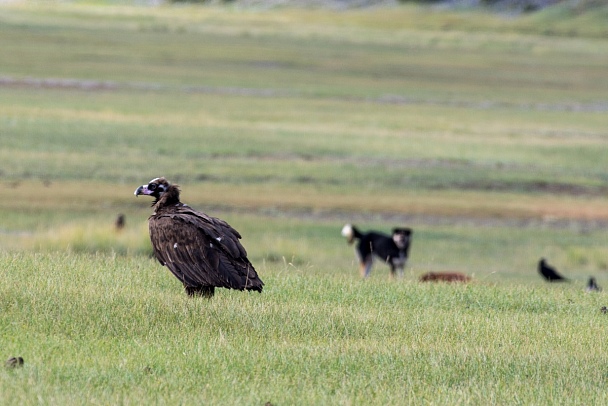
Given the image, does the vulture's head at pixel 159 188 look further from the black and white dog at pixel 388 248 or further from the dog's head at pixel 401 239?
the dog's head at pixel 401 239

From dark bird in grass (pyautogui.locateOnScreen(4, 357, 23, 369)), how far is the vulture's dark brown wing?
2.44 meters

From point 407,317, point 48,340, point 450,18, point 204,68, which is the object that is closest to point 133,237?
point 407,317

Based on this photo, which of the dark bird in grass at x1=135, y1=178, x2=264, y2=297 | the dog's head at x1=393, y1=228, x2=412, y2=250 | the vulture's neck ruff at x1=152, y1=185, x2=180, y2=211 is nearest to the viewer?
the dark bird in grass at x1=135, y1=178, x2=264, y2=297

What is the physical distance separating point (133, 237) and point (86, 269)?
10928mm

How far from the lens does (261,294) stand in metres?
11.5

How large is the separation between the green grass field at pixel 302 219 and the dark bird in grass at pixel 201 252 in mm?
263

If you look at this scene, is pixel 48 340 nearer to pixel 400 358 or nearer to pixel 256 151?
pixel 400 358

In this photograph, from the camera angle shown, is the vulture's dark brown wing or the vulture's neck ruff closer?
the vulture's dark brown wing

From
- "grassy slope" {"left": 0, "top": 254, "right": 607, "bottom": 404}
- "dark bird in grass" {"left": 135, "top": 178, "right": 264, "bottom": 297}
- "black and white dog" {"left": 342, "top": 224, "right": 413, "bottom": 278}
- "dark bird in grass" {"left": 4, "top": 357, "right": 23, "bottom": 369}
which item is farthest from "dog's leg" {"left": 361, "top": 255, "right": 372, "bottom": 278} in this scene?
"dark bird in grass" {"left": 4, "top": 357, "right": 23, "bottom": 369}

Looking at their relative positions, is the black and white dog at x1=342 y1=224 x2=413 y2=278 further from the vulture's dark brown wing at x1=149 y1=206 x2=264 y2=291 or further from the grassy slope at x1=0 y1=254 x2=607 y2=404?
the vulture's dark brown wing at x1=149 y1=206 x2=264 y2=291

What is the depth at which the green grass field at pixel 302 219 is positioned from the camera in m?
8.38

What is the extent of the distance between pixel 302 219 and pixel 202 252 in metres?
18.8

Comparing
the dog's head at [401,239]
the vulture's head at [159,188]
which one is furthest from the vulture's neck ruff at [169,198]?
the dog's head at [401,239]

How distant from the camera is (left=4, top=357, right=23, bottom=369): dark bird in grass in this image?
7852 millimetres
